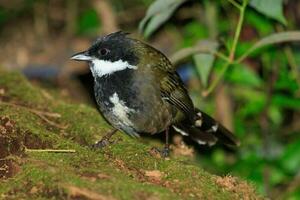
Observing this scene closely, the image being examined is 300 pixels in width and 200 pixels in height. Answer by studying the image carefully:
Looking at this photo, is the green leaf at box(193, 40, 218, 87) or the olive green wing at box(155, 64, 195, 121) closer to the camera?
the olive green wing at box(155, 64, 195, 121)

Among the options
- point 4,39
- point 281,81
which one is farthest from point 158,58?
point 4,39

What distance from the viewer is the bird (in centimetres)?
487

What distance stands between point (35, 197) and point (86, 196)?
25 centimetres

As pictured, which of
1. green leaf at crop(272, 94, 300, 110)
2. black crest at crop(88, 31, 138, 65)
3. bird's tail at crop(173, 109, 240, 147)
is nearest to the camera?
black crest at crop(88, 31, 138, 65)

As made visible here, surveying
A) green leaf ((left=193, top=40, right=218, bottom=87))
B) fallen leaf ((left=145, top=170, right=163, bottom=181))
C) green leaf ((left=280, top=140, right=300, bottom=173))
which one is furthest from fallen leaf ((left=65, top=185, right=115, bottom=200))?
green leaf ((left=280, top=140, right=300, bottom=173))

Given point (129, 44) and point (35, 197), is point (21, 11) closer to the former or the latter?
point (129, 44)

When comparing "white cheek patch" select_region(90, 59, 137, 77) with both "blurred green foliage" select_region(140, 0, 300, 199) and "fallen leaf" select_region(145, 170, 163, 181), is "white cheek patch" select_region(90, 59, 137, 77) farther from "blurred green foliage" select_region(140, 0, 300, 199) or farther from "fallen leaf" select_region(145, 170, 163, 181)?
"fallen leaf" select_region(145, 170, 163, 181)

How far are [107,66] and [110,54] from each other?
119 mm

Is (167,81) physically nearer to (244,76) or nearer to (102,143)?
(102,143)

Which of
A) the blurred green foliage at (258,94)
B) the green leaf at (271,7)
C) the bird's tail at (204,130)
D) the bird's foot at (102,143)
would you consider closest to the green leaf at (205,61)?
the blurred green foliage at (258,94)

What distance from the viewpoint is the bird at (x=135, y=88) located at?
487cm

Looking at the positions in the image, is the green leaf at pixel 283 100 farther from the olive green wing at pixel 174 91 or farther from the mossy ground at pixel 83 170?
the mossy ground at pixel 83 170

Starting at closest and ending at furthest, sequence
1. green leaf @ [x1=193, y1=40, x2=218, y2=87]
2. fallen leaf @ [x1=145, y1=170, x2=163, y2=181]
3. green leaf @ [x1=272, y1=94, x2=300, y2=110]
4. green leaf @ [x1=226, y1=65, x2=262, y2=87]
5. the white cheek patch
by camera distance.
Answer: fallen leaf @ [x1=145, y1=170, x2=163, y2=181] → the white cheek patch → green leaf @ [x1=193, y1=40, x2=218, y2=87] → green leaf @ [x1=226, y1=65, x2=262, y2=87] → green leaf @ [x1=272, y1=94, x2=300, y2=110]

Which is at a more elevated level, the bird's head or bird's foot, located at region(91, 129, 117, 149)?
the bird's head
